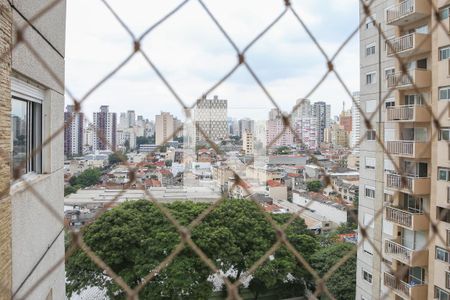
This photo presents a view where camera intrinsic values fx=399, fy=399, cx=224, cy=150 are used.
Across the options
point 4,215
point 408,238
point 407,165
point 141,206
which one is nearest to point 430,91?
point 407,165

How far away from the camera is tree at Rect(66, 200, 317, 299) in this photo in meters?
6.58

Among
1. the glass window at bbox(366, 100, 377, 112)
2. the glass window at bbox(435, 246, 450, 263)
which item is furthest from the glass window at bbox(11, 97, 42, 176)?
the glass window at bbox(366, 100, 377, 112)

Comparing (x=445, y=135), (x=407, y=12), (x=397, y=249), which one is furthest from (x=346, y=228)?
(x=407, y=12)

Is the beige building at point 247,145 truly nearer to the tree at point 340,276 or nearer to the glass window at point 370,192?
the glass window at point 370,192

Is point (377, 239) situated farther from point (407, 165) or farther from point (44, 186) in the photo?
point (44, 186)

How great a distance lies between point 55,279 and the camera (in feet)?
5.60

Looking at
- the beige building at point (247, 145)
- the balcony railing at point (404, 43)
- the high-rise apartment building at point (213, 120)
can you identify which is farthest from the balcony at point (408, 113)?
the high-rise apartment building at point (213, 120)

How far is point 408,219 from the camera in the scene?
15.7ft

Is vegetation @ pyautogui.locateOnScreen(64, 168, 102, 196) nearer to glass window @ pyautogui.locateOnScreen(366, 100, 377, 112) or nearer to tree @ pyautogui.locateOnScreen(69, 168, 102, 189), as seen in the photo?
tree @ pyautogui.locateOnScreen(69, 168, 102, 189)

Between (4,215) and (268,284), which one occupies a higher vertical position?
(4,215)

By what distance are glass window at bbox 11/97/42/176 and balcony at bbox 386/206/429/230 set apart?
442 centimetres

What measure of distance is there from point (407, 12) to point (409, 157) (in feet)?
5.64

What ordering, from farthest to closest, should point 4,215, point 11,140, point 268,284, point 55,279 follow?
point 268,284 < point 55,279 < point 11,140 < point 4,215

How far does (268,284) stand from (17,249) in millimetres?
6912
